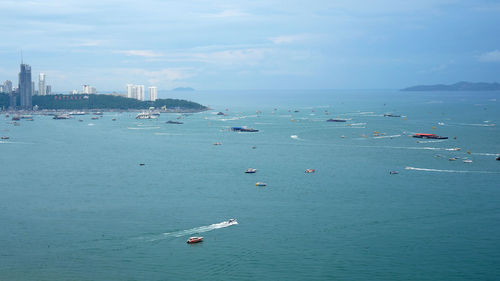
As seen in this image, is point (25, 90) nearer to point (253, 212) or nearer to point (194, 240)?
point (253, 212)

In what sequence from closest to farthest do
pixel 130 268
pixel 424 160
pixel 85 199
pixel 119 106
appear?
1. pixel 130 268
2. pixel 85 199
3. pixel 424 160
4. pixel 119 106

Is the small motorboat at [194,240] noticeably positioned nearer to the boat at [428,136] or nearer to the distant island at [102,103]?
the boat at [428,136]

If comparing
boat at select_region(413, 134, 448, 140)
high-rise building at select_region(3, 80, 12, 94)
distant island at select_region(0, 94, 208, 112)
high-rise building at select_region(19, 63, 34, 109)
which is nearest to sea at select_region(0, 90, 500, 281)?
boat at select_region(413, 134, 448, 140)

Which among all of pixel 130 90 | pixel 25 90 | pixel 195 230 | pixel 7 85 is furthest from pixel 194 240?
pixel 7 85

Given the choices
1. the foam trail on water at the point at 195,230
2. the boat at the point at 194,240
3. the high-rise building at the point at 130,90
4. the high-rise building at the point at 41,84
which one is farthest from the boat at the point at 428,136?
the high-rise building at the point at 41,84

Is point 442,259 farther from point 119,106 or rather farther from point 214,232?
point 119,106

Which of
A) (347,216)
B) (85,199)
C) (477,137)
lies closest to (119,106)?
(477,137)

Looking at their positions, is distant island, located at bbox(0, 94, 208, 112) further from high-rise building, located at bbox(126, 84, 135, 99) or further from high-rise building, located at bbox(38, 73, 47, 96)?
high-rise building, located at bbox(38, 73, 47, 96)
